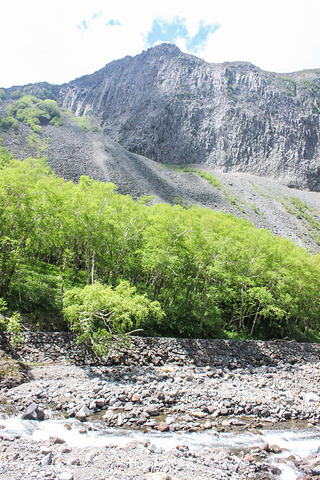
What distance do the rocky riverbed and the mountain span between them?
6998 centimetres

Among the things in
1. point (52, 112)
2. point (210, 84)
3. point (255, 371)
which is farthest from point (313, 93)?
point (255, 371)

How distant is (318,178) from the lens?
128375mm

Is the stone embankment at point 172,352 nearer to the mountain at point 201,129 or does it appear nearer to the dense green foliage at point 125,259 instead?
the dense green foliage at point 125,259

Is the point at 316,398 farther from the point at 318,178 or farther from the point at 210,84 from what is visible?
the point at 210,84

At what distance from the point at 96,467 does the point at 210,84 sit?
16904cm

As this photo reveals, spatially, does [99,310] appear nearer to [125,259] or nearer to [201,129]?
[125,259]

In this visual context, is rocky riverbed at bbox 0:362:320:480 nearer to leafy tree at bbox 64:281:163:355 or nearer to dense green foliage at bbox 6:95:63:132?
leafy tree at bbox 64:281:163:355

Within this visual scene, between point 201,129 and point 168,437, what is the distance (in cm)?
14349

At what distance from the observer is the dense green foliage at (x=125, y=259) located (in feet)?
58.5

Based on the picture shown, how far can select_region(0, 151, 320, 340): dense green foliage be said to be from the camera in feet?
58.5

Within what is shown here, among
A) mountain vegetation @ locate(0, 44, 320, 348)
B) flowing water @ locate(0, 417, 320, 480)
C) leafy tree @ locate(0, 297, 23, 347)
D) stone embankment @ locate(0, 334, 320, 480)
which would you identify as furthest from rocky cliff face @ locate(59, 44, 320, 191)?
flowing water @ locate(0, 417, 320, 480)

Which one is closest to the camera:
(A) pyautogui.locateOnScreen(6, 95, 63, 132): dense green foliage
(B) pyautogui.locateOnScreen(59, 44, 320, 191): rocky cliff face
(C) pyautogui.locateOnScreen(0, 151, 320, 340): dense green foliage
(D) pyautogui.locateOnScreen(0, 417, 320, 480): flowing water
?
(D) pyautogui.locateOnScreen(0, 417, 320, 480): flowing water

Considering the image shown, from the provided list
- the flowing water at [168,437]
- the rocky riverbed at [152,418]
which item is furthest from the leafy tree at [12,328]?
the flowing water at [168,437]

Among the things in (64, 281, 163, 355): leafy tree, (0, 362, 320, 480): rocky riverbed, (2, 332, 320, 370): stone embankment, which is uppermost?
(64, 281, 163, 355): leafy tree
